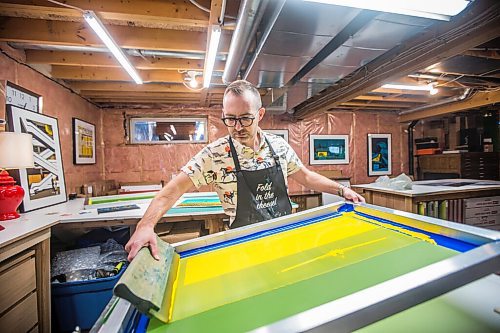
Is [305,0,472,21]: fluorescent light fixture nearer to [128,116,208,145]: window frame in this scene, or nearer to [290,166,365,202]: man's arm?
[290,166,365,202]: man's arm

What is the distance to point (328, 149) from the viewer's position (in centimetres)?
650

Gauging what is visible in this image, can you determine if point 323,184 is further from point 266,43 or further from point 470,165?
point 470,165

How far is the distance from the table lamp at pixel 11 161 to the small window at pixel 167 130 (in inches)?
137

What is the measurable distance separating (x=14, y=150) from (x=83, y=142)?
2728 mm

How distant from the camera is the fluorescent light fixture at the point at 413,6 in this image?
5.58 feet

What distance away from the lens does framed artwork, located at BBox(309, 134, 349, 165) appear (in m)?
6.40

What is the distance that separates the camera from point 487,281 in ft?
2.82

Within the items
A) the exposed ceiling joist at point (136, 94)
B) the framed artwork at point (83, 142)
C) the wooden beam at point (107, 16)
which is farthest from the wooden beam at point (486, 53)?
the framed artwork at point (83, 142)

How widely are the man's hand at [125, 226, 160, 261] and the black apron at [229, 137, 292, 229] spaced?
2.23ft

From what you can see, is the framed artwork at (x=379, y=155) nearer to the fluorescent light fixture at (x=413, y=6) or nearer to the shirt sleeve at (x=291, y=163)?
the fluorescent light fixture at (x=413, y=6)

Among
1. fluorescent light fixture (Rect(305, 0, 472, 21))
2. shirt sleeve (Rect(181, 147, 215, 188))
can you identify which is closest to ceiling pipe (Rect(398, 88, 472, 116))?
fluorescent light fixture (Rect(305, 0, 472, 21))

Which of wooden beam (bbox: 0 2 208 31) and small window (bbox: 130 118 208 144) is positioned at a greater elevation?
wooden beam (bbox: 0 2 208 31)

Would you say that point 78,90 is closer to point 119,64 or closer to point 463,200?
point 119,64

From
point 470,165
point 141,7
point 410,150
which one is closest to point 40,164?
point 141,7
